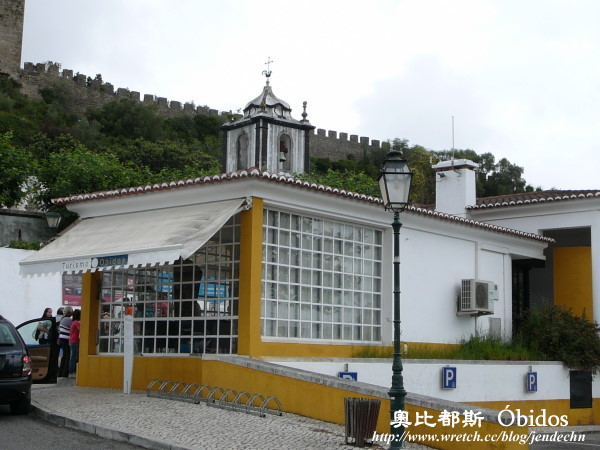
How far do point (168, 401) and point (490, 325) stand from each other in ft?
28.0

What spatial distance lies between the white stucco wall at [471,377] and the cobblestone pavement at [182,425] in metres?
1.94

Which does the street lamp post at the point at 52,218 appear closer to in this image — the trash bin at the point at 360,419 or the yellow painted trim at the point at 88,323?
the yellow painted trim at the point at 88,323

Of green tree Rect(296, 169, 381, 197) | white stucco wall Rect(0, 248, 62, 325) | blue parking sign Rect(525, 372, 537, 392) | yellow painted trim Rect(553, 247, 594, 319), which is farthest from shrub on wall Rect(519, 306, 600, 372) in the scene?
green tree Rect(296, 169, 381, 197)

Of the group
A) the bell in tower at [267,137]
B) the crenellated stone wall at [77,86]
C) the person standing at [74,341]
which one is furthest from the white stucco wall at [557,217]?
the crenellated stone wall at [77,86]

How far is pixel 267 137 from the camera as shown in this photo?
4078 cm

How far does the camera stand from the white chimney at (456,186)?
76.3ft

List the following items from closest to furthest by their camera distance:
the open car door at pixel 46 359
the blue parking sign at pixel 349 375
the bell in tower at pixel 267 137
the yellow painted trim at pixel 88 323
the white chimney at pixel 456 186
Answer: the blue parking sign at pixel 349 375, the yellow painted trim at pixel 88 323, the open car door at pixel 46 359, the white chimney at pixel 456 186, the bell in tower at pixel 267 137

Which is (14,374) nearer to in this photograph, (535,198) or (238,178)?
(238,178)

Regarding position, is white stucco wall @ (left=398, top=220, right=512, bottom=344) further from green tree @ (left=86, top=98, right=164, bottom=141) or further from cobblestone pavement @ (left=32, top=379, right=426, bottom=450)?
Answer: green tree @ (left=86, top=98, right=164, bottom=141)

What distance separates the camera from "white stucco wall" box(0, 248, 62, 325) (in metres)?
24.2

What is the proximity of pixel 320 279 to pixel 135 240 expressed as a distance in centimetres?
331

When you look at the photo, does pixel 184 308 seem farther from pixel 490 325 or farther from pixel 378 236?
pixel 490 325

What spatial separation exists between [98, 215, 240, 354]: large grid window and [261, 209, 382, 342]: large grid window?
613 mm

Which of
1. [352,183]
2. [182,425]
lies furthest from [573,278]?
[352,183]
